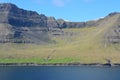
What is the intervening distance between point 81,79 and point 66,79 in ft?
25.4

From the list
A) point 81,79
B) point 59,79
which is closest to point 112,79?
point 81,79

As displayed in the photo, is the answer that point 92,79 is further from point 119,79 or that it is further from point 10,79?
point 10,79

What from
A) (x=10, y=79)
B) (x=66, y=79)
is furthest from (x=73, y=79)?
(x=10, y=79)

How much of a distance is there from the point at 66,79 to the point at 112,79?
23910 millimetres

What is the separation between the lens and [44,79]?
18538 centimetres

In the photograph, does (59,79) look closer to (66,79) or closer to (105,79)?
(66,79)

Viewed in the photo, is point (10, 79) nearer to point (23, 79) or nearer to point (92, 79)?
point (23, 79)

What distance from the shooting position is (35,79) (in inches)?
7215

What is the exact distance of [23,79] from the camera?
586 ft

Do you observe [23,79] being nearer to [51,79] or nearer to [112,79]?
[51,79]

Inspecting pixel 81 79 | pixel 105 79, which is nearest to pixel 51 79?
pixel 81 79

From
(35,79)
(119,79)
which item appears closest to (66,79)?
(35,79)

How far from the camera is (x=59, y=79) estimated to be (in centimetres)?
18150

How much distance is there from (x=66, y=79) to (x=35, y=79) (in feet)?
53.2
